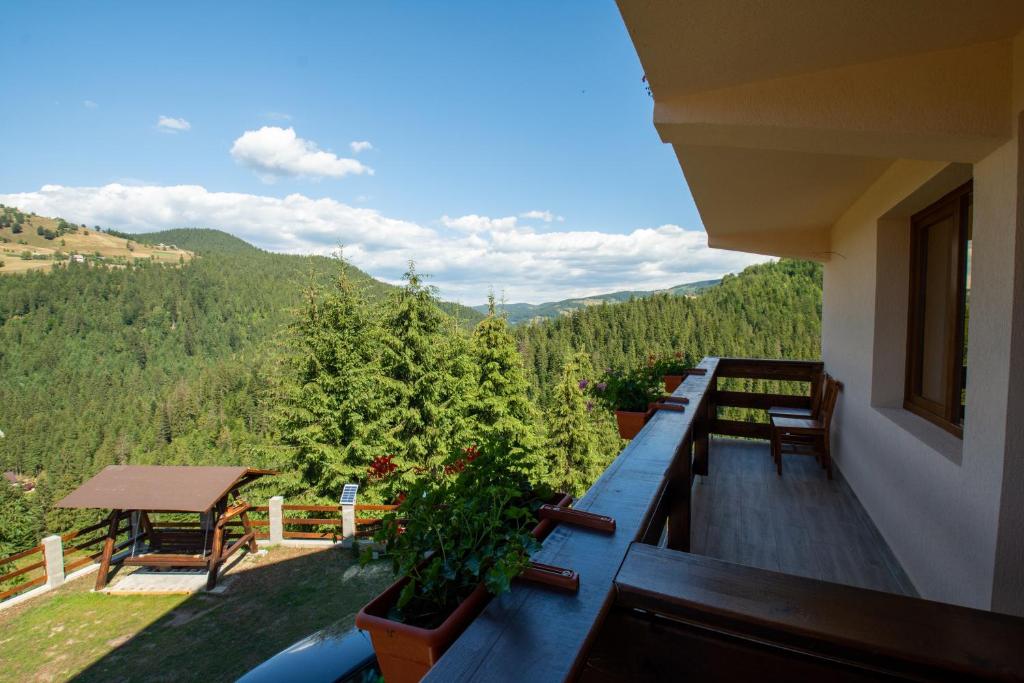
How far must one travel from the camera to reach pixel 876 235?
324 cm

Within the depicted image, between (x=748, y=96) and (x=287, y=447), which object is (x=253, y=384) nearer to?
(x=287, y=447)

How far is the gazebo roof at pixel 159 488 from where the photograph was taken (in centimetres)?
742

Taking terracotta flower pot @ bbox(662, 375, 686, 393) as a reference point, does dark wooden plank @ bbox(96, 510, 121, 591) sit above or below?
below

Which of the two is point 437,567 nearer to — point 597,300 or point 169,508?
point 169,508

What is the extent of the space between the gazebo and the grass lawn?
50 centimetres

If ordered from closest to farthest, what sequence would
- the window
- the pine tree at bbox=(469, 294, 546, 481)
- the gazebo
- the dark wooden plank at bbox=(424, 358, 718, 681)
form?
1. the dark wooden plank at bbox=(424, 358, 718, 681)
2. the window
3. the gazebo
4. the pine tree at bbox=(469, 294, 546, 481)

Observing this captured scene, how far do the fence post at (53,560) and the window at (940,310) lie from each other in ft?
34.6

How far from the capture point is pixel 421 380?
1500cm

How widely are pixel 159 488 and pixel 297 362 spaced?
7319mm

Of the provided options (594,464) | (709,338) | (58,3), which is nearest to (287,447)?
(594,464)

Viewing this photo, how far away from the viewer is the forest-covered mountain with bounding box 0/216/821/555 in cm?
1468

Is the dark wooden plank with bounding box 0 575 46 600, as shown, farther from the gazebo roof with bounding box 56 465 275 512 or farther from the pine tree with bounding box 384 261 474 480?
the pine tree with bounding box 384 261 474 480

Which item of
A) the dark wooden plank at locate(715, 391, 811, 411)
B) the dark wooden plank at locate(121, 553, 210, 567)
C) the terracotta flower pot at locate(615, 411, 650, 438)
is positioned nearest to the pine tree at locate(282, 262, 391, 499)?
the dark wooden plank at locate(121, 553, 210, 567)

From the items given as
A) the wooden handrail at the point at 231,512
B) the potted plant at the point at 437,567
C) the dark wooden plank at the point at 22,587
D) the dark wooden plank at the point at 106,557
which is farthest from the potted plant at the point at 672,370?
the dark wooden plank at the point at 22,587
